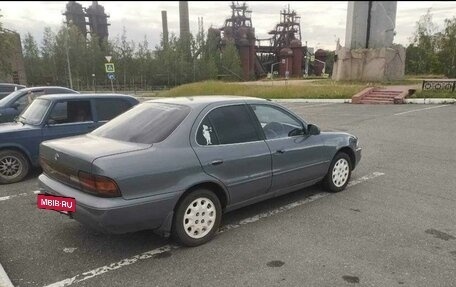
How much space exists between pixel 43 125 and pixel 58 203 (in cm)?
332

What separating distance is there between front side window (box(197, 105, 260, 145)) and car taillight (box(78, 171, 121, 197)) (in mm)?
975

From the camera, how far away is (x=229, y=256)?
361cm

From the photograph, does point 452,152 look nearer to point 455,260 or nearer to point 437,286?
point 455,260

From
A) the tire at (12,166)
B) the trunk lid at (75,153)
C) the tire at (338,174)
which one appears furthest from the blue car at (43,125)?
the tire at (338,174)

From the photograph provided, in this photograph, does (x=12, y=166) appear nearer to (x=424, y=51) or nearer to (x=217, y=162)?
(x=217, y=162)

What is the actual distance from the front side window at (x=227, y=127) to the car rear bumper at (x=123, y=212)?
2.42 ft

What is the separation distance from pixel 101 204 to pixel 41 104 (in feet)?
13.9

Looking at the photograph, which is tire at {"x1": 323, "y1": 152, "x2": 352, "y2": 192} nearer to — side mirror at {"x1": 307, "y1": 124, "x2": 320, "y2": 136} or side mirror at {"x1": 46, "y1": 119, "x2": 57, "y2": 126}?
side mirror at {"x1": 307, "y1": 124, "x2": 320, "y2": 136}

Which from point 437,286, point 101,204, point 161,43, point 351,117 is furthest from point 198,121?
point 161,43

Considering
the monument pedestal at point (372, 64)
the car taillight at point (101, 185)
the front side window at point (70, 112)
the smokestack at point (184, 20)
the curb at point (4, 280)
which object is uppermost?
the smokestack at point (184, 20)

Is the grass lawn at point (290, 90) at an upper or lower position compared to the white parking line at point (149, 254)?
upper

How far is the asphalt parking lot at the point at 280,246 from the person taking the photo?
→ 324 centimetres

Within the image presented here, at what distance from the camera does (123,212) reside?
3250 mm

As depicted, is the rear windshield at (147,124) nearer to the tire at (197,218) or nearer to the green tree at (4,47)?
the tire at (197,218)
